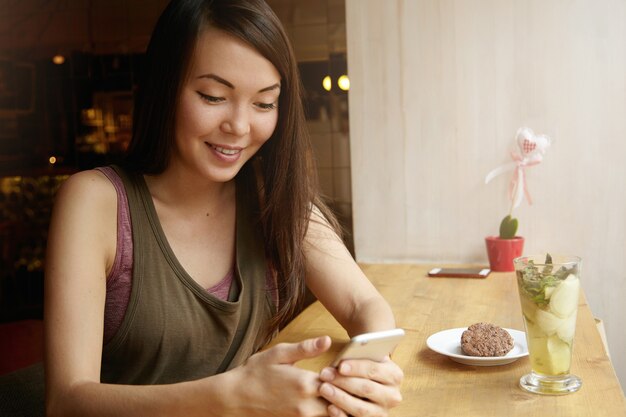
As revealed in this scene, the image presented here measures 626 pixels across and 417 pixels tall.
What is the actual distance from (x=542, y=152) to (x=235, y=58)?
101cm

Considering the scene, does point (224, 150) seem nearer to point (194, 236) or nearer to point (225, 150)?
point (225, 150)

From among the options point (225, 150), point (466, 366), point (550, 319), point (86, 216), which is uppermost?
point (225, 150)

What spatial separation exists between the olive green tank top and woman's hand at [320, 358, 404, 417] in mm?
460

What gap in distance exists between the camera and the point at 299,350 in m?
0.86

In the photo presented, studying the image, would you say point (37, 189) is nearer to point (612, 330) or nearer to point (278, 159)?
point (278, 159)

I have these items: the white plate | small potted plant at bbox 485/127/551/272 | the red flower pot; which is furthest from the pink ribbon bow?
the white plate

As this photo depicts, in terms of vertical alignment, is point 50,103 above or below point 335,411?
above

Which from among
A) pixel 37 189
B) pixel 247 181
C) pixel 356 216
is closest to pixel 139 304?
pixel 247 181

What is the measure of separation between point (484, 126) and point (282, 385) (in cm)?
129

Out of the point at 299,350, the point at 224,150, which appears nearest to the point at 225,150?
the point at 224,150

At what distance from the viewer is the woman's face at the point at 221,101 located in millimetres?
1206

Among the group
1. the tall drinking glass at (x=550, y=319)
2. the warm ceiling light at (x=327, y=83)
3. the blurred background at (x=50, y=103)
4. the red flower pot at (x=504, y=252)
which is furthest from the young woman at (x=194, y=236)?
the blurred background at (x=50, y=103)

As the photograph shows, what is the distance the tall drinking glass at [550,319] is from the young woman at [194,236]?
0.72 feet

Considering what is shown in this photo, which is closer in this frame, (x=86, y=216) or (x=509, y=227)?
(x=86, y=216)
